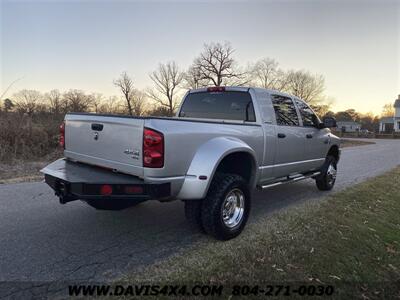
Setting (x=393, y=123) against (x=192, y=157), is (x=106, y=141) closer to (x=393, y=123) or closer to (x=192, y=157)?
(x=192, y=157)

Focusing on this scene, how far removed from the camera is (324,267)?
147 inches

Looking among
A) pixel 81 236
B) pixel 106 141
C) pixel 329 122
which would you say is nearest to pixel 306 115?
pixel 329 122

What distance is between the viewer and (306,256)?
12.9ft

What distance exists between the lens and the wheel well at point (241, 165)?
4.59m

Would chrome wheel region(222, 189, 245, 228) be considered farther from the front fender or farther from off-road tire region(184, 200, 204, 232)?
the front fender

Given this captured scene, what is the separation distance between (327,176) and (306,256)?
390cm

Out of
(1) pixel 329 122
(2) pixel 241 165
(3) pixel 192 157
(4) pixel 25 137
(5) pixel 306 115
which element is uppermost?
(5) pixel 306 115

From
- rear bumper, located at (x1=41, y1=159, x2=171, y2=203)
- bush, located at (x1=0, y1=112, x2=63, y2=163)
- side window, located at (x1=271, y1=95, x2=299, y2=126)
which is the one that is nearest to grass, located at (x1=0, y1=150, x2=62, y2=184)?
bush, located at (x1=0, y1=112, x2=63, y2=163)

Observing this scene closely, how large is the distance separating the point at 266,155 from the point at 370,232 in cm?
200

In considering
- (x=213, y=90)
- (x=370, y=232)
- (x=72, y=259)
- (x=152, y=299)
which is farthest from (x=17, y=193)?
(x=370, y=232)

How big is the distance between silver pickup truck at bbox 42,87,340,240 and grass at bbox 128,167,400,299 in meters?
0.42

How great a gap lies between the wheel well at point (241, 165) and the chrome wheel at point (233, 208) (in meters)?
0.39

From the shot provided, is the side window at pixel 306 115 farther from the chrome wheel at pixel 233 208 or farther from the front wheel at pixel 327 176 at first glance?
the chrome wheel at pixel 233 208

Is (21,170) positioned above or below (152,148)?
below
